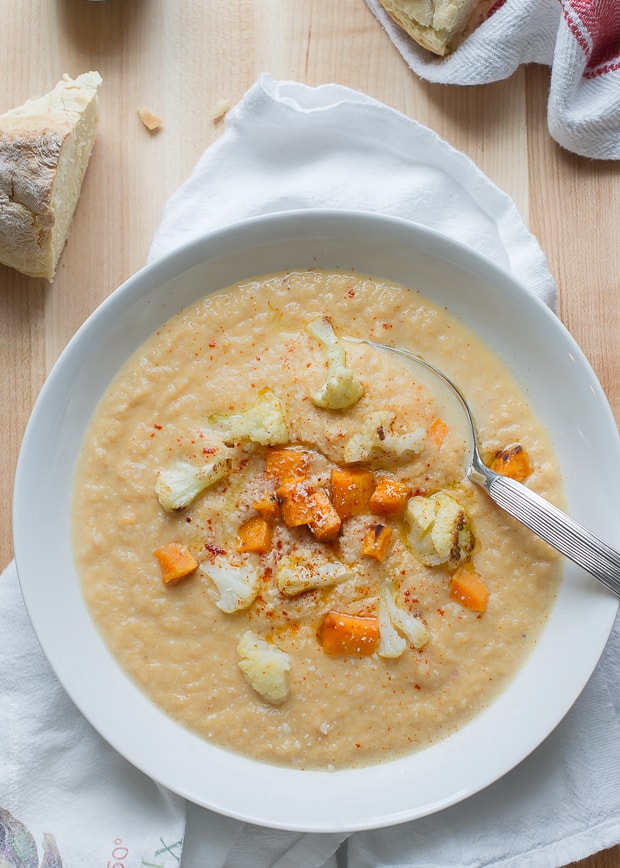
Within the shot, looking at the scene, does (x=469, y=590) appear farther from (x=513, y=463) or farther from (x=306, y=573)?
(x=306, y=573)

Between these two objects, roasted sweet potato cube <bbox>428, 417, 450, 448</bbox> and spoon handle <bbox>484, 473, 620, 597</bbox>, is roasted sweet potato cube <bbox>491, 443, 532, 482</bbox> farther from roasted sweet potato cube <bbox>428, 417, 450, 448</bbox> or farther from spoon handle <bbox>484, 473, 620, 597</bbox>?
roasted sweet potato cube <bbox>428, 417, 450, 448</bbox>

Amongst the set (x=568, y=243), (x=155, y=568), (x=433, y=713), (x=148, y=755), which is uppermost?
(x=568, y=243)

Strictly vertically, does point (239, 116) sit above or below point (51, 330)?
above

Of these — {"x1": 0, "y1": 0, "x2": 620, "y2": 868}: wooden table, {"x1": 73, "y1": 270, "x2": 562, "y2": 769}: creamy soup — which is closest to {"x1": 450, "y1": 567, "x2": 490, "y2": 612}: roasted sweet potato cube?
{"x1": 73, "y1": 270, "x2": 562, "y2": 769}: creamy soup

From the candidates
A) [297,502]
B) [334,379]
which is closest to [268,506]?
[297,502]

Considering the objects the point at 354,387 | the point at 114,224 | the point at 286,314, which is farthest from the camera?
the point at 114,224

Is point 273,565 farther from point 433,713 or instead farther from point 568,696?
point 568,696

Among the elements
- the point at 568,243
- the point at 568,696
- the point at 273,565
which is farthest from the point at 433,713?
the point at 568,243

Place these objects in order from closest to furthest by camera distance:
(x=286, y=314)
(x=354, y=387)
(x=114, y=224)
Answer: (x=354, y=387) < (x=286, y=314) < (x=114, y=224)
